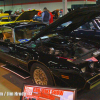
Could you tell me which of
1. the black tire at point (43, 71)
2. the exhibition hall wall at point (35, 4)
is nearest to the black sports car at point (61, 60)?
the black tire at point (43, 71)

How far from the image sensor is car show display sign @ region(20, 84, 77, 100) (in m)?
1.53

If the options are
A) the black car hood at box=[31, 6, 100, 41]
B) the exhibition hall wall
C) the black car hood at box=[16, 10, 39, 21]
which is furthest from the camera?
the exhibition hall wall

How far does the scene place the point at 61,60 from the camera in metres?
2.26

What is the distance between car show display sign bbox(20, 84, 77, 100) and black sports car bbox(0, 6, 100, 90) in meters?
0.55

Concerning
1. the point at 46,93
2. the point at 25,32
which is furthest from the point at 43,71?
the point at 25,32

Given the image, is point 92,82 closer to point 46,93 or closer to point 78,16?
point 46,93

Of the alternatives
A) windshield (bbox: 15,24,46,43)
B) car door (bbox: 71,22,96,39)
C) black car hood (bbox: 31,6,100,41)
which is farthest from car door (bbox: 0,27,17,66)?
car door (bbox: 71,22,96,39)

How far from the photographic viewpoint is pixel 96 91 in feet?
8.85

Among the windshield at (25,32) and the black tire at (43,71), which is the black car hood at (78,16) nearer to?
the windshield at (25,32)

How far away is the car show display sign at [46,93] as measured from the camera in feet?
5.02

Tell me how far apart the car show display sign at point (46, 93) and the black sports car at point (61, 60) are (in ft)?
1.80

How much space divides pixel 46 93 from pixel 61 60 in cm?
79

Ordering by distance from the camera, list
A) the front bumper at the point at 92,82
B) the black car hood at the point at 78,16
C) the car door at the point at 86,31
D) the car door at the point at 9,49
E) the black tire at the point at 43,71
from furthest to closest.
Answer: the car door at the point at 86,31, the car door at the point at 9,49, the black car hood at the point at 78,16, the black tire at the point at 43,71, the front bumper at the point at 92,82

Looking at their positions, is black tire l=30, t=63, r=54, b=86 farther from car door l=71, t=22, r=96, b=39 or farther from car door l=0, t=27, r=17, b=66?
car door l=71, t=22, r=96, b=39
